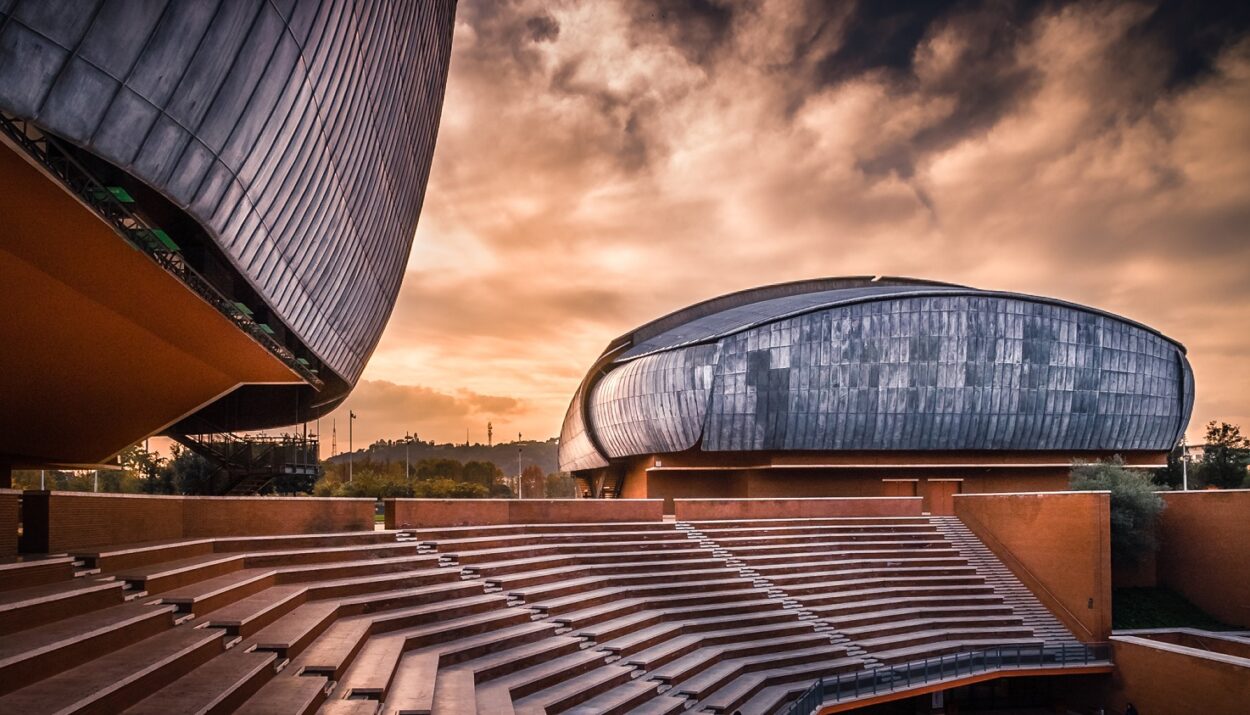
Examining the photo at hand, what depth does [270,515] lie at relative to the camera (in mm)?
15898

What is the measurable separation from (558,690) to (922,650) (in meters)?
11.9

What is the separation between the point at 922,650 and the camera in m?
20.8

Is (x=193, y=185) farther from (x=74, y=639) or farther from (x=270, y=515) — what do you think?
(x=270, y=515)

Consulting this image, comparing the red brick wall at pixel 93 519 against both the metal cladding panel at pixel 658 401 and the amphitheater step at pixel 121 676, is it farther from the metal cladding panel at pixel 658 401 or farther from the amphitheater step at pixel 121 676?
the metal cladding panel at pixel 658 401

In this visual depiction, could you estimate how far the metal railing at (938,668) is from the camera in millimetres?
16844

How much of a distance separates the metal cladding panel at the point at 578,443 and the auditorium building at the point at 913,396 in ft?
35.9

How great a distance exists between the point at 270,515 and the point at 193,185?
7.40 m

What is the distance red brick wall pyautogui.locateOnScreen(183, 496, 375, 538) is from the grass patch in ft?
76.8

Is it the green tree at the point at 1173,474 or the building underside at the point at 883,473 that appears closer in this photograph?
the building underside at the point at 883,473

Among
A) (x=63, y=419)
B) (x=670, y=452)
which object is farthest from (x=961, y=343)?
(x=63, y=419)

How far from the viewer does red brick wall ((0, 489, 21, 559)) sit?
31.9 ft

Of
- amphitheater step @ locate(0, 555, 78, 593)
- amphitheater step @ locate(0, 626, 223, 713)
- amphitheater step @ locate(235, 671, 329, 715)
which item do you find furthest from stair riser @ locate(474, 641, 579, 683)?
amphitheater step @ locate(0, 555, 78, 593)

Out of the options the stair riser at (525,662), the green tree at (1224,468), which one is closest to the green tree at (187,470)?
the stair riser at (525,662)

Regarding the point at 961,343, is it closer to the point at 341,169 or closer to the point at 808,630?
the point at 808,630
